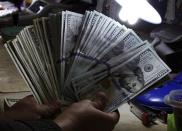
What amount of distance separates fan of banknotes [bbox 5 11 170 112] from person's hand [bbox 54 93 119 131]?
0.16ft

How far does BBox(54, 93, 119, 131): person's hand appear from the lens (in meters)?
0.63

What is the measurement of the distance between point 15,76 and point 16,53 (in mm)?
337

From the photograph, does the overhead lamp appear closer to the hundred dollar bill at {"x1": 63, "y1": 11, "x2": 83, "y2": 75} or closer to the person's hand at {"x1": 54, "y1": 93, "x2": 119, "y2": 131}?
the hundred dollar bill at {"x1": 63, "y1": 11, "x2": 83, "y2": 75}

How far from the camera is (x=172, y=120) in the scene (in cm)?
74

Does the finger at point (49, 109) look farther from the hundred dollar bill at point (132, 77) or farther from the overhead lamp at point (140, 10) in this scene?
the overhead lamp at point (140, 10)

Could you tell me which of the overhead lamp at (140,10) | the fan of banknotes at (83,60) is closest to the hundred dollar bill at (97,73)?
the fan of banknotes at (83,60)

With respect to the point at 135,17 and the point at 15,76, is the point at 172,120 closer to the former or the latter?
the point at 135,17

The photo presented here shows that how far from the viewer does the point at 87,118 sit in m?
0.66

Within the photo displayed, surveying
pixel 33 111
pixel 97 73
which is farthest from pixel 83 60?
pixel 33 111

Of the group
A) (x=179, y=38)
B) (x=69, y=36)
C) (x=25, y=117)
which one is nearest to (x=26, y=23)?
(x=179, y=38)

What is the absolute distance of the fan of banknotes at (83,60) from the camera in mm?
789

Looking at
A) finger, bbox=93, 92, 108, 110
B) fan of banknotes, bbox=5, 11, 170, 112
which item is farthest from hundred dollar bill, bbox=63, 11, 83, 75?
finger, bbox=93, 92, 108, 110

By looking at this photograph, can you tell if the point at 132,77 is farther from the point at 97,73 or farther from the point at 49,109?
the point at 49,109

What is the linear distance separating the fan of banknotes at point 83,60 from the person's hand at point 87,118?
0.05 meters
